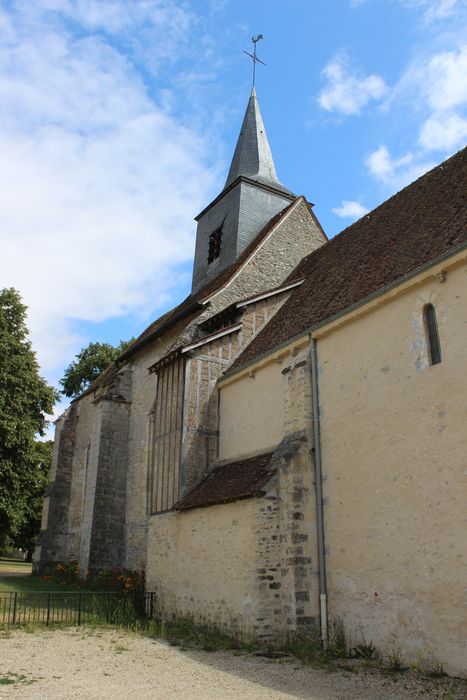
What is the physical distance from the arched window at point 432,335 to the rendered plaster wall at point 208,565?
3.40 m

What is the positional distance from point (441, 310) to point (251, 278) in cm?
752

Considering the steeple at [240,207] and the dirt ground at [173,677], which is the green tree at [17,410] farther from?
the dirt ground at [173,677]

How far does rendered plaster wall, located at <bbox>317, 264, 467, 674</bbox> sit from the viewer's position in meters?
6.46

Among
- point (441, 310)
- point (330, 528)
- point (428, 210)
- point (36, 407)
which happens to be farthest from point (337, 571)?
point (36, 407)

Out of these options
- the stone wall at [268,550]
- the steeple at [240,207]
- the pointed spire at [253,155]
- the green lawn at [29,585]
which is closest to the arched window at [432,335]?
the stone wall at [268,550]

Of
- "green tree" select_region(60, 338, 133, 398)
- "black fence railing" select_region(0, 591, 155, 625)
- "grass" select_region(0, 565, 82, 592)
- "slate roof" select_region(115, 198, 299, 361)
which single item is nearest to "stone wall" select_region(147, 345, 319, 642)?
"black fence railing" select_region(0, 591, 155, 625)

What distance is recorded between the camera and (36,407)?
68.1ft

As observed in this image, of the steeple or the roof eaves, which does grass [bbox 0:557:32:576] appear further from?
the roof eaves

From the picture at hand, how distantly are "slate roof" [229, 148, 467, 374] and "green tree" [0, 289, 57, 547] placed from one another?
10593 mm

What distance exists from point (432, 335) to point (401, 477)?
6.03 ft

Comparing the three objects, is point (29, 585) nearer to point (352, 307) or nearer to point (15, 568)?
point (15, 568)

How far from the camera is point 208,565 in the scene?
31.6 ft

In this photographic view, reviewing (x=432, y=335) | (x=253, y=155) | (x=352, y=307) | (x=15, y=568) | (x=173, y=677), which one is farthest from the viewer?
(x=15, y=568)

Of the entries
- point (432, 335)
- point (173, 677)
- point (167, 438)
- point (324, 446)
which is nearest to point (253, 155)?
point (167, 438)
